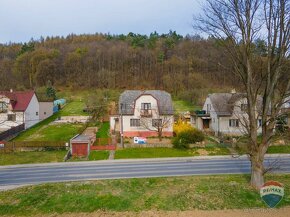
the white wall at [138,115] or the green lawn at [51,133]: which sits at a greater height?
the white wall at [138,115]

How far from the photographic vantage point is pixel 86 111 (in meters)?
71.9

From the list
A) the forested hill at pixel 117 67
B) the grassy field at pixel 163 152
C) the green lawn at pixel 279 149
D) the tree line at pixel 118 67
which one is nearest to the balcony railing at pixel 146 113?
the grassy field at pixel 163 152

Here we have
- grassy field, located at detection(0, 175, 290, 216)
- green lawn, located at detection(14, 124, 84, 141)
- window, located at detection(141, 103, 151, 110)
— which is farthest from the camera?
window, located at detection(141, 103, 151, 110)

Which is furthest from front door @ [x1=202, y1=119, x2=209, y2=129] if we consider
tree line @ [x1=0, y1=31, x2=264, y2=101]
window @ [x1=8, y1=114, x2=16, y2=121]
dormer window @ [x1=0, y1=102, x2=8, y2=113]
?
tree line @ [x1=0, y1=31, x2=264, y2=101]

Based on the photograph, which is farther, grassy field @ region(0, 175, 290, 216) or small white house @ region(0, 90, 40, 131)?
small white house @ region(0, 90, 40, 131)

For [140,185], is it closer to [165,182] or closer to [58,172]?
[165,182]

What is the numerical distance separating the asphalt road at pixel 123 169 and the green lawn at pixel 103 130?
14.0m

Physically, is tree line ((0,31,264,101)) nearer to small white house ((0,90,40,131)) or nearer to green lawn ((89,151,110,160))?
small white house ((0,90,40,131))

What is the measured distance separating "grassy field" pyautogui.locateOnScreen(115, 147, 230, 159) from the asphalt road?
1955 millimetres

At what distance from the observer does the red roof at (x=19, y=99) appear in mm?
52188

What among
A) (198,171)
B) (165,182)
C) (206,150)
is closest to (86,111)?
(206,150)

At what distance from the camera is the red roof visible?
5219 centimetres

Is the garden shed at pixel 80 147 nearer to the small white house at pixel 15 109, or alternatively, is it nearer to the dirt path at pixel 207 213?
the small white house at pixel 15 109

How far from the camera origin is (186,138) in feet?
128
